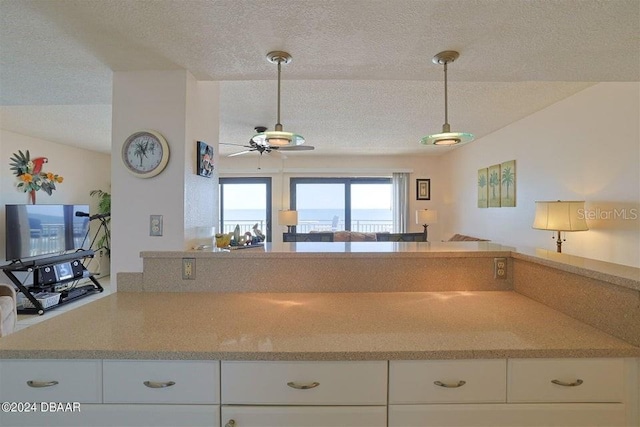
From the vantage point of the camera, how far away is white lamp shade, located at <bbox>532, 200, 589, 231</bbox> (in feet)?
8.44

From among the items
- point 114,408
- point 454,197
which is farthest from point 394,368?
point 454,197

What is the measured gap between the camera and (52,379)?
0.95m

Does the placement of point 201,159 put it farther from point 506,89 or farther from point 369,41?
point 506,89

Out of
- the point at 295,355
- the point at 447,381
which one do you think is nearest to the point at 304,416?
the point at 295,355

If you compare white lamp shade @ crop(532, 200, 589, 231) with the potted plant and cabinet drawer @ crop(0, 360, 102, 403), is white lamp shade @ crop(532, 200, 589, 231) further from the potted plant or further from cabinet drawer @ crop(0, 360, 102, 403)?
the potted plant

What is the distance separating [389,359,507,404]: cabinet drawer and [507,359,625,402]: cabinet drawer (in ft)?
0.16

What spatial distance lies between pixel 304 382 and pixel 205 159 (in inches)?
59.2

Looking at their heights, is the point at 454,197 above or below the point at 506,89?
below

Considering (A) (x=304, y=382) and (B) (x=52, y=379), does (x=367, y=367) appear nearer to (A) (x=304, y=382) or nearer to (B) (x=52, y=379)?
(A) (x=304, y=382)

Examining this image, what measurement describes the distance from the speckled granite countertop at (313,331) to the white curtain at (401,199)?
492 cm

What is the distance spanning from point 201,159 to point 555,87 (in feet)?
10.3

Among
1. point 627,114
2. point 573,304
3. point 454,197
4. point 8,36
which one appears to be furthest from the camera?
point 454,197

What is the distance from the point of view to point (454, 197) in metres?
5.86

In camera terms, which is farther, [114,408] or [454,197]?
[454,197]
